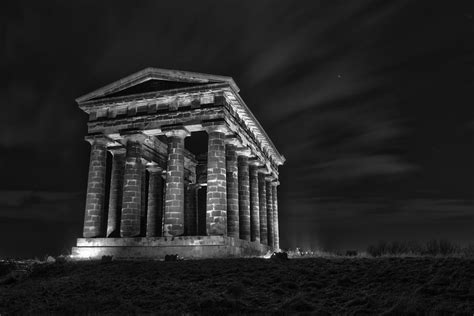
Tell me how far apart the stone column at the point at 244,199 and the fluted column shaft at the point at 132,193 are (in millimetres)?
8857

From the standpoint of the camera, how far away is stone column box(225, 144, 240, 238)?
100 feet

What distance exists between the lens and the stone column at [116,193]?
3222 centimetres

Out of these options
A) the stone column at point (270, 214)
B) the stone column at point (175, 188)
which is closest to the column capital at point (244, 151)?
the stone column at point (175, 188)

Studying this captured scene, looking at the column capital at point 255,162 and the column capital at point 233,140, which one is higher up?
the column capital at point 255,162

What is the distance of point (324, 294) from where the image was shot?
48.7ft

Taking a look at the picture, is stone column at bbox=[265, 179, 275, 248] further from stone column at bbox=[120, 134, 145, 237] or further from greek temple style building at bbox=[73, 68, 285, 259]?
stone column at bbox=[120, 134, 145, 237]

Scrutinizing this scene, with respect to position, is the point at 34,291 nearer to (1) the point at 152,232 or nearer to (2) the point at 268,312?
(2) the point at 268,312

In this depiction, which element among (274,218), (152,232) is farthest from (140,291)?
(274,218)

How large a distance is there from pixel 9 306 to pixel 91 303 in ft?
10.5

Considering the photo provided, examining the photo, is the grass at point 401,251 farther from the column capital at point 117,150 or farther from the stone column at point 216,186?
the column capital at point 117,150

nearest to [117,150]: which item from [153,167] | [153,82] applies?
[153,167]

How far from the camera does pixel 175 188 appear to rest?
28234mm

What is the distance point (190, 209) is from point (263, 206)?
25.8 ft

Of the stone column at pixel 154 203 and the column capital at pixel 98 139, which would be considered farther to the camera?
the stone column at pixel 154 203
